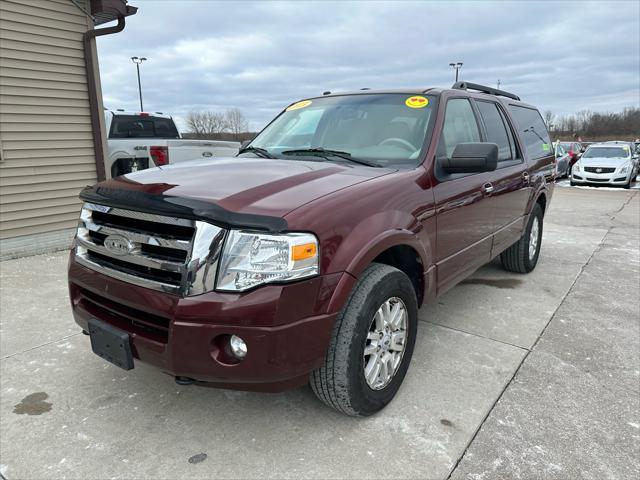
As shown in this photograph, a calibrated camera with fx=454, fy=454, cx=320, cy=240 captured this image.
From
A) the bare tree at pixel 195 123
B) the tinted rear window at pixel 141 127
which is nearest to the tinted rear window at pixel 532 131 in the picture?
the tinted rear window at pixel 141 127

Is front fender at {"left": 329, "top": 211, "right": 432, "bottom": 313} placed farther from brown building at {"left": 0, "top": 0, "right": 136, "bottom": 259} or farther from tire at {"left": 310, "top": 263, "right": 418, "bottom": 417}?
brown building at {"left": 0, "top": 0, "right": 136, "bottom": 259}

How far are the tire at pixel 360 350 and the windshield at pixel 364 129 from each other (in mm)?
874

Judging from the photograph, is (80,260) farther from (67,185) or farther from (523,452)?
(67,185)

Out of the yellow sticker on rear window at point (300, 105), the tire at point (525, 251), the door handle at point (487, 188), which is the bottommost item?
the tire at point (525, 251)

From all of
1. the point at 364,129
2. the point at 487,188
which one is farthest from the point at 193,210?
the point at 487,188

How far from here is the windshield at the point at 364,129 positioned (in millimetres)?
3000

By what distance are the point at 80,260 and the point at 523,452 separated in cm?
251

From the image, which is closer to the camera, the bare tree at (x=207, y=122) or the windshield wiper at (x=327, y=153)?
the windshield wiper at (x=327, y=153)

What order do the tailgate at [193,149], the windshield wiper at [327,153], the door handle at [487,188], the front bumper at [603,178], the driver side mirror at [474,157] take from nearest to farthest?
the driver side mirror at [474,157] → the windshield wiper at [327,153] → the door handle at [487,188] → the tailgate at [193,149] → the front bumper at [603,178]

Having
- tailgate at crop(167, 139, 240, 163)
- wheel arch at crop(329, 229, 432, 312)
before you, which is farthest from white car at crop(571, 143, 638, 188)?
wheel arch at crop(329, 229, 432, 312)

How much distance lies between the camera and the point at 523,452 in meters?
2.22

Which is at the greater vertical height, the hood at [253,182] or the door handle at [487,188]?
the hood at [253,182]

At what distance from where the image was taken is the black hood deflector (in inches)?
75.4

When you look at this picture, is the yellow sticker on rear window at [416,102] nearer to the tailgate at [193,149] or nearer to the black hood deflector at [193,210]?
the black hood deflector at [193,210]
